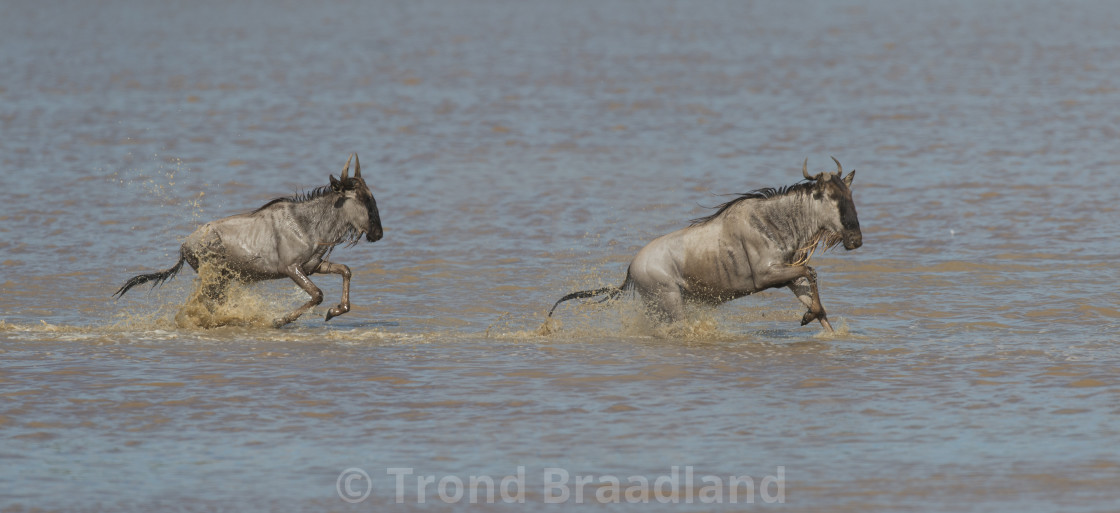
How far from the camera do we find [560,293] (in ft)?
50.1

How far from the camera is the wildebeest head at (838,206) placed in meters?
12.4

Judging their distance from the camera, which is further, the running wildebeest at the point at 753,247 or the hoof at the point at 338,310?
the hoof at the point at 338,310

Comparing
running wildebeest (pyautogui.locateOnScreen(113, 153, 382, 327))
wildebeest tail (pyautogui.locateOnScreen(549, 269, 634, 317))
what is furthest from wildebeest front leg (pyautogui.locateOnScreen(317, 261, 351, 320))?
wildebeest tail (pyautogui.locateOnScreen(549, 269, 634, 317))

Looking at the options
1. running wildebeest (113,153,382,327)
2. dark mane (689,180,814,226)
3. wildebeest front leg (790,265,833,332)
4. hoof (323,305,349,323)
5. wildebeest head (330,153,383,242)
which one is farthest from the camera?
wildebeest head (330,153,383,242)

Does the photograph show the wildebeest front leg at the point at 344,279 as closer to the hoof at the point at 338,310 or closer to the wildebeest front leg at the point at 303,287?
the hoof at the point at 338,310

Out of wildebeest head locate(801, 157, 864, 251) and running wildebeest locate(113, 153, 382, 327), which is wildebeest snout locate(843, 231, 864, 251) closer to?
wildebeest head locate(801, 157, 864, 251)

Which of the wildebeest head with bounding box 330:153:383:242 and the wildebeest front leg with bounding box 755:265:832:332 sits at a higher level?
the wildebeest head with bounding box 330:153:383:242

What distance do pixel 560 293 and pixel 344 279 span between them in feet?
8.71

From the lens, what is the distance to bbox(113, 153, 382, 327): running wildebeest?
1335 cm

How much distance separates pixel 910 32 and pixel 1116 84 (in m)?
17.3

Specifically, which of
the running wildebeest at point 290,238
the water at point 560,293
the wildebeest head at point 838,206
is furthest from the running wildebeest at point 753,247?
the running wildebeest at point 290,238

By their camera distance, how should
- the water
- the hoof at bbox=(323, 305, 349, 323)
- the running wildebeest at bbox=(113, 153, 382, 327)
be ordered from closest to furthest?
the water, the hoof at bbox=(323, 305, 349, 323), the running wildebeest at bbox=(113, 153, 382, 327)

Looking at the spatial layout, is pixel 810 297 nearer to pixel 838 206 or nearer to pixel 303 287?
pixel 838 206

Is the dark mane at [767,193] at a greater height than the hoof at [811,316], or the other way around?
the dark mane at [767,193]
